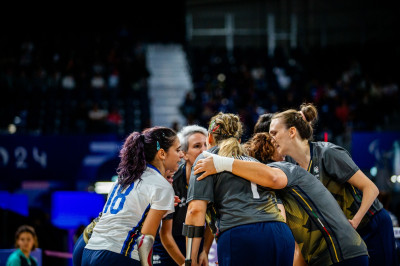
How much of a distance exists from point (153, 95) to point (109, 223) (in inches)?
568

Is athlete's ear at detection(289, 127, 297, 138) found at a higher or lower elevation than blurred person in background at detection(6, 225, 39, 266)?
higher

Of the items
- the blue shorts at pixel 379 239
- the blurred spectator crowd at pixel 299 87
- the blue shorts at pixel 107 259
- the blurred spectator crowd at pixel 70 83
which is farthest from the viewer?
the blurred spectator crowd at pixel 299 87

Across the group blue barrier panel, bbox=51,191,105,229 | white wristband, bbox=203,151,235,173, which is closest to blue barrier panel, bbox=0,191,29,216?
blue barrier panel, bbox=51,191,105,229

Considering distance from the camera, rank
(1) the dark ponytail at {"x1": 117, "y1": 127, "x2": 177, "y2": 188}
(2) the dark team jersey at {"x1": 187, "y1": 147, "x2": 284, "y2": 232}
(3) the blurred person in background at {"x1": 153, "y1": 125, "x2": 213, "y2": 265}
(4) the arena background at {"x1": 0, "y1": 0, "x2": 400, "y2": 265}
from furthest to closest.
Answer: (4) the arena background at {"x1": 0, "y1": 0, "x2": 400, "y2": 265} < (3) the blurred person in background at {"x1": 153, "y1": 125, "x2": 213, "y2": 265} < (1) the dark ponytail at {"x1": 117, "y1": 127, "x2": 177, "y2": 188} < (2) the dark team jersey at {"x1": 187, "y1": 147, "x2": 284, "y2": 232}

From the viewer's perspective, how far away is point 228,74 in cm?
1816

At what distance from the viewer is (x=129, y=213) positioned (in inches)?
136

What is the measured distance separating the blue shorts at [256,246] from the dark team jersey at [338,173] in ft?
2.93

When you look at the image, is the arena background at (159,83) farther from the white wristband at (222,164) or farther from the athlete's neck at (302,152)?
the white wristband at (222,164)

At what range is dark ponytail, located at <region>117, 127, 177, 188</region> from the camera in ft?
11.8

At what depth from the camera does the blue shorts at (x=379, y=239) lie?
4.23 metres

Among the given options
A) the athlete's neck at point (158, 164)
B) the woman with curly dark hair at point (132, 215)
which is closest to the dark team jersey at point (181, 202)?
the athlete's neck at point (158, 164)

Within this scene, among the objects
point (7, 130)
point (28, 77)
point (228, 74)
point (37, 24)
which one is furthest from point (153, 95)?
point (37, 24)

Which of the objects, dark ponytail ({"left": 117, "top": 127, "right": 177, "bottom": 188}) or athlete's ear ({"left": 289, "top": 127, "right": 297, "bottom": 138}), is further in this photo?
athlete's ear ({"left": 289, "top": 127, "right": 297, "bottom": 138})

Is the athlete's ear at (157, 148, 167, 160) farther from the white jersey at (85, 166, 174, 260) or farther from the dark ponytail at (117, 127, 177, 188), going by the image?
the white jersey at (85, 166, 174, 260)
